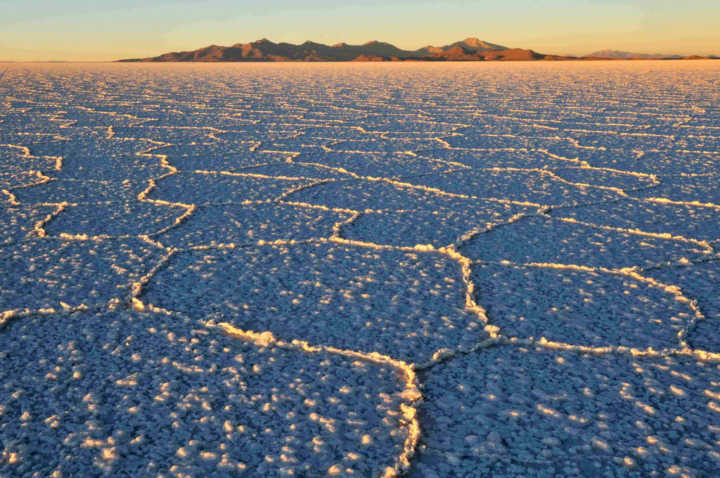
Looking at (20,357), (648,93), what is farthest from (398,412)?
(648,93)

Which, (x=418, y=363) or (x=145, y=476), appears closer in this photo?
(x=145, y=476)

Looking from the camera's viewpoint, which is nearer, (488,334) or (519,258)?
(488,334)

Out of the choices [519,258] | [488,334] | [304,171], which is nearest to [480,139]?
[304,171]

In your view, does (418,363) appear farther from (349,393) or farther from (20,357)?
(20,357)

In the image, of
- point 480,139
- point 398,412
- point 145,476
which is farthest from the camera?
point 480,139

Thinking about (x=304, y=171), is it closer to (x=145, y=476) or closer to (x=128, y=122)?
(x=145, y=476)

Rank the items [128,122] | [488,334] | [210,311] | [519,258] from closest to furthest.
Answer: [488,334] < [210,311] < [519,258] < [128,122]
